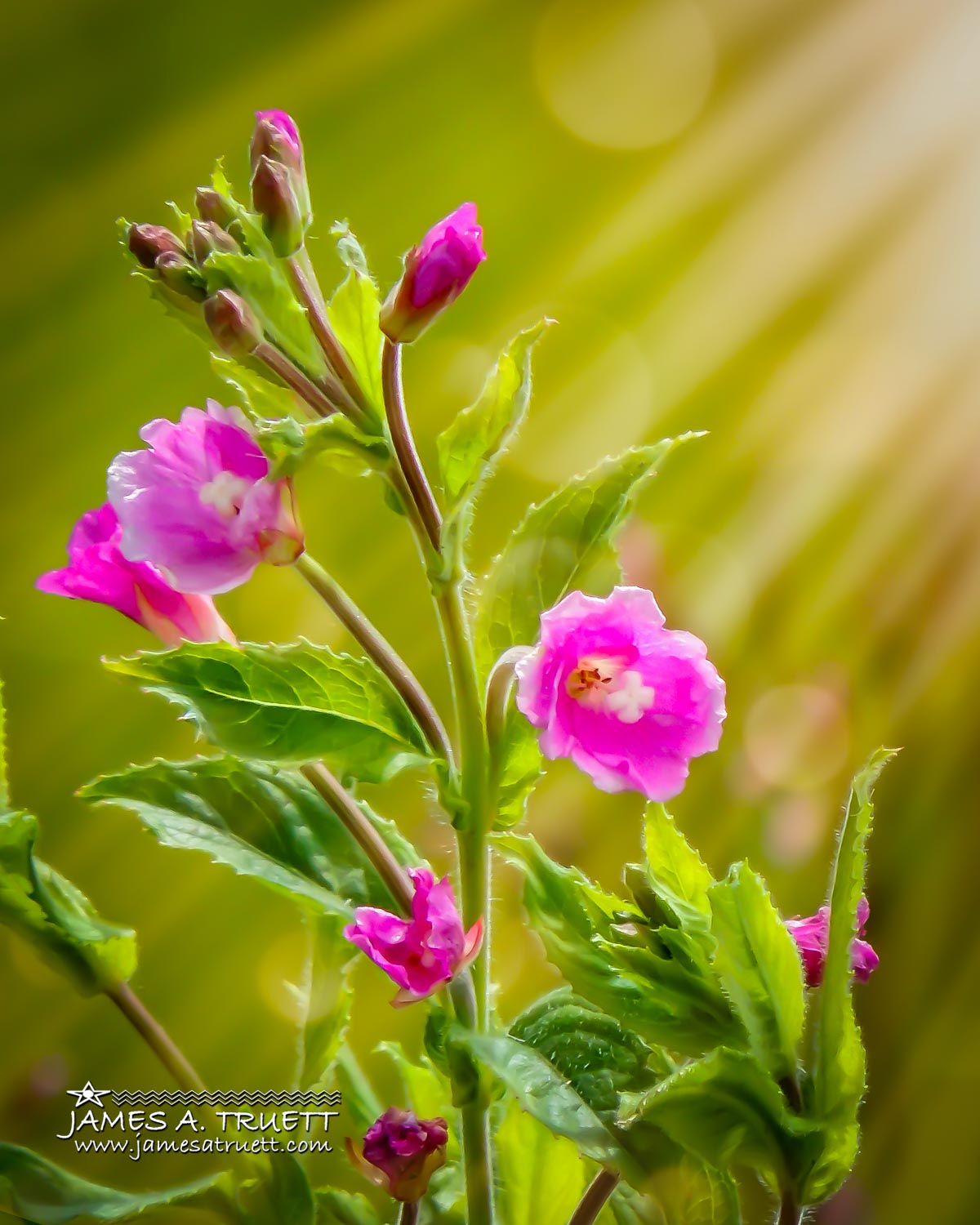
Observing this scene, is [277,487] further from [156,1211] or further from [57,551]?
[57,551]

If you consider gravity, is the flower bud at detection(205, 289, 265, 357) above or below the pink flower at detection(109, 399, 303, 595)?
above

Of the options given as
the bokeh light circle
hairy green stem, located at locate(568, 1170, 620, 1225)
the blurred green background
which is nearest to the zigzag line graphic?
hairy green stem, located at locate(568, 1170, 620, 1225)

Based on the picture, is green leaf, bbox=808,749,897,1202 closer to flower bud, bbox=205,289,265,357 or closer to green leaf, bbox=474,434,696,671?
green leaf, bbox=474,434,696,671

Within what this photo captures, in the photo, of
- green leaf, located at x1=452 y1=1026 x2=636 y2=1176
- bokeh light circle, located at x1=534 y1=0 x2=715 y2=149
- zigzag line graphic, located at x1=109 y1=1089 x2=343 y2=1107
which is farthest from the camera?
bokeh light circle, located at x1=534 y1=0 x2=715 y2=149

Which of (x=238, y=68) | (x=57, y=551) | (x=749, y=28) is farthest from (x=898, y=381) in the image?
(x=57, y=551)

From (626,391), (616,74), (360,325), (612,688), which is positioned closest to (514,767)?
(612,688)

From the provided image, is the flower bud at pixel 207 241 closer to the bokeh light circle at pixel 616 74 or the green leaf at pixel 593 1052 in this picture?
the green leaf at pixel 593 1052

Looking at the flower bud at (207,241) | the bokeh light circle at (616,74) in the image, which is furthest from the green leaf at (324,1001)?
the bokeh light circle at (616,74)
